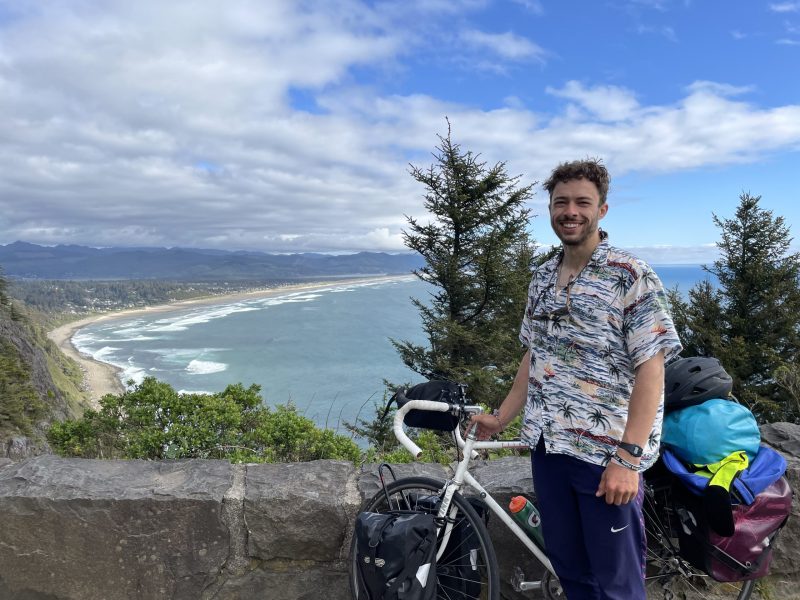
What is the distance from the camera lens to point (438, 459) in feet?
11.1

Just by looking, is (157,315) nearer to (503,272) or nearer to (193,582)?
(503,272)

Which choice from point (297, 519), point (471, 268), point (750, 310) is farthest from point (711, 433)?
point (750, 310)

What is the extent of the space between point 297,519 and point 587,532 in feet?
3.77

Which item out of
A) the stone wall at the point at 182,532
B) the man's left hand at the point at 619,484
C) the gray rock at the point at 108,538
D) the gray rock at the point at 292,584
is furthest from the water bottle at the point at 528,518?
the gray rock at the point at 108,538

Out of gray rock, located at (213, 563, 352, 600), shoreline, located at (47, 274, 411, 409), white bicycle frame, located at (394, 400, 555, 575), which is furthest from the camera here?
shoreline, located at (47, 274, 411, 409)

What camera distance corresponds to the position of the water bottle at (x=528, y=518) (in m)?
2.06

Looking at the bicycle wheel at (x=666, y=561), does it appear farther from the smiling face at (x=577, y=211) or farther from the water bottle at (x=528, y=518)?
the smiling face at (x=577, y=211)

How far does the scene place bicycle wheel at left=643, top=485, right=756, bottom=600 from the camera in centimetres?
197

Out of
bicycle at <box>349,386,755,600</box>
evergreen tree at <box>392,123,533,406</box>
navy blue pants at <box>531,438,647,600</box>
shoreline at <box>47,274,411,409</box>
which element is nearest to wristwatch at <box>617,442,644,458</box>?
navy blue pants at <box>531,438,647,600</box>

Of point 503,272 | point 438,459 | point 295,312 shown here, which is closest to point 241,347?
point 295,312

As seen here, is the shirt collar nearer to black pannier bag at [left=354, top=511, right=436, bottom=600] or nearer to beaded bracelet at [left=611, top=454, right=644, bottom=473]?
beaded bracelet at [left=611, top=454, right=644, bottom=473]

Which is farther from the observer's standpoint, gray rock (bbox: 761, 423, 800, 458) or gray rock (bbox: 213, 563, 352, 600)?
gray rock (bbox: 761, 423, 800, 458)

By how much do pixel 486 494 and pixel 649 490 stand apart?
63 cm

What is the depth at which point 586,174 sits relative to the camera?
1.69m
